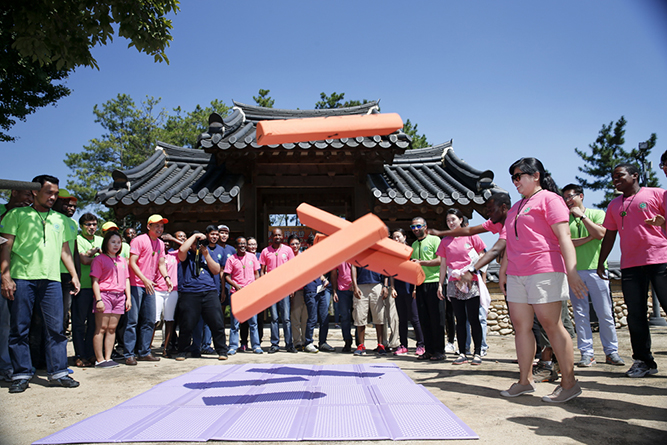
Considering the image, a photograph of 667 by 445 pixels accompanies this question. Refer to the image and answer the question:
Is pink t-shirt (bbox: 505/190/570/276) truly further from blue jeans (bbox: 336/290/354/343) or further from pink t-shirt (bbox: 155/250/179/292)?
pink t-shirt (bbox: 155/250/179/292)

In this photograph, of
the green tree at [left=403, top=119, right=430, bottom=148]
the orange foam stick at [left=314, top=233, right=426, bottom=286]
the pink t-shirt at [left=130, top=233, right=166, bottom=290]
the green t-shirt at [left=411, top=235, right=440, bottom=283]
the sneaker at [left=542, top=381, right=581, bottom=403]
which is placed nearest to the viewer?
the sneaker at [left=542, top=381, right=581, bottom=403]

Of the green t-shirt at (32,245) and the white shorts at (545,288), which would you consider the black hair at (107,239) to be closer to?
the green t-shirt at (32,245)

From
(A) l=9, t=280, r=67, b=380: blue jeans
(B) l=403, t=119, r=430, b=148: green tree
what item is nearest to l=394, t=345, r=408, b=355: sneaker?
(A) l=9, t=280, r=67, b=380: blue jeans

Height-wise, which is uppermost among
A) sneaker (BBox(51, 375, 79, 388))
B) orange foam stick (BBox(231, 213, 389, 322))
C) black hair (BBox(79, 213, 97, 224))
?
black hair (BBox(79, 213, 97, 224))

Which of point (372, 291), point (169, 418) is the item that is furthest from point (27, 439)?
point (372, 291)

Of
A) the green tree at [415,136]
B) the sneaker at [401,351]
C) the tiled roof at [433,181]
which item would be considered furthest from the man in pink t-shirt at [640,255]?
the green tree at [415,136]

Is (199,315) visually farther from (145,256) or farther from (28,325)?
(28,325)

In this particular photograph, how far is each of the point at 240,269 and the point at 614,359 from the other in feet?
17.7

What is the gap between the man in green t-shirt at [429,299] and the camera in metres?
5.77

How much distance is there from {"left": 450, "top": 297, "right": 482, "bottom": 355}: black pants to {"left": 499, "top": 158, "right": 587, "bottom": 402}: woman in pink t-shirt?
1.67 meters

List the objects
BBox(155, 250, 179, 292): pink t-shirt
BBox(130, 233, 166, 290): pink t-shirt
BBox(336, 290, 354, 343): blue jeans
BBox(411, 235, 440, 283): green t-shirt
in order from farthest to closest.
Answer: BBox(336, 290, 354, 343): blue jeans
BBox(155, 250, 179, 292): pink t-shirt
BBox(411, 235, 440, 283): green t-shirt
BBox(130, 233, 166, 290): pink t-shirt

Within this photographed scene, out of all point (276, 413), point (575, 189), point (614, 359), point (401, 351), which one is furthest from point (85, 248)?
point (614, 359)

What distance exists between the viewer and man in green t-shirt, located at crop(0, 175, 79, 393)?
4.10m

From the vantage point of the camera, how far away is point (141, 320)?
237 inches
